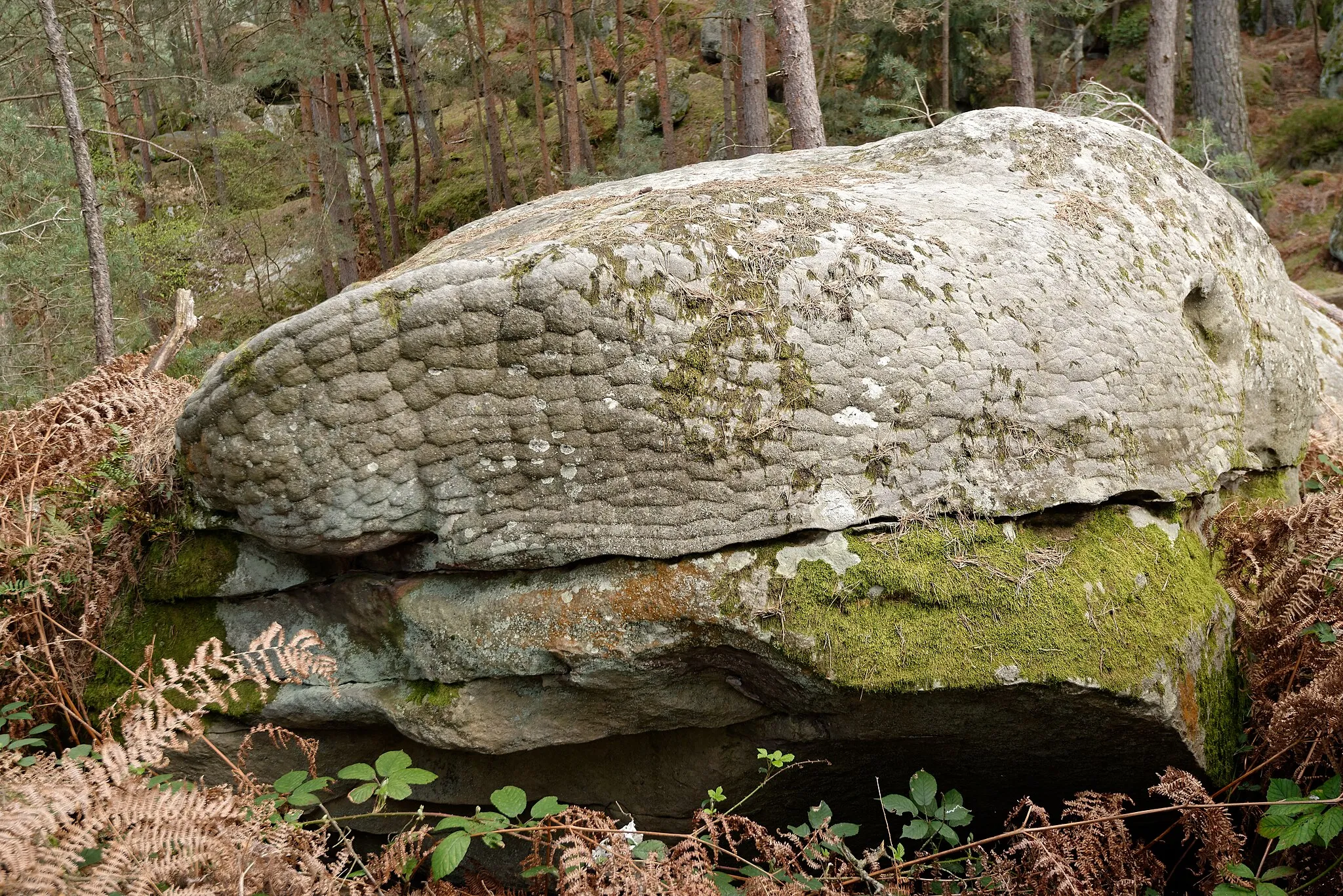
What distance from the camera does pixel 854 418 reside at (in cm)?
348

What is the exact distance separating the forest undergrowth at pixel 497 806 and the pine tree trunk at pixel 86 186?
324 cm

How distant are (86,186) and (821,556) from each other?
7290 mm

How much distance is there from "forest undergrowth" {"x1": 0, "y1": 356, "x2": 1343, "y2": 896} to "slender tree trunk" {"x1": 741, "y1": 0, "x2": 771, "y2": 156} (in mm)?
7869

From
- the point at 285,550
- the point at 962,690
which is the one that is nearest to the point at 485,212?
the point at 285,550

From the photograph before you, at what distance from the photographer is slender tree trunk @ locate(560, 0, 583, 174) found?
48.2ft

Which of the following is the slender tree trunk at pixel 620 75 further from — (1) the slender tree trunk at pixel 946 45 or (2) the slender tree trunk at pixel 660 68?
(1) the slender tree trunk at pixel 946 45

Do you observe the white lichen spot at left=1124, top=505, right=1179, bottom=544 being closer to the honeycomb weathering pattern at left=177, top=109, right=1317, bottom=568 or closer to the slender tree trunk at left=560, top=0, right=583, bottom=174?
the honeycomb weathering pattern at left=177, top=109, right=1317, bottom=568

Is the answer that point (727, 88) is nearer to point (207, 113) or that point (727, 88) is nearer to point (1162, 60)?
point (1162, 60)

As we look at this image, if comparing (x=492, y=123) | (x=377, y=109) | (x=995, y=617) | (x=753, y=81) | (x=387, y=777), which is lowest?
(x=387, y=777)

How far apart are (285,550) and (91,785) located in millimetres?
1285

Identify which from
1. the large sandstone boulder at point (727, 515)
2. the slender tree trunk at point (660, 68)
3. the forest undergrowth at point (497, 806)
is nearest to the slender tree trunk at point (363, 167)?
the slender tree trunk at point (660, 68)

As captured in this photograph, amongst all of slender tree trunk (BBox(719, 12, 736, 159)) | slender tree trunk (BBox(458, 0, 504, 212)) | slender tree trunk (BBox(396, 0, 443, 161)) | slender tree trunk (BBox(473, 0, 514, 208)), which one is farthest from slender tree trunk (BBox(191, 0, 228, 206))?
slender tree trunk (BBox(719, 12, 736, 159))

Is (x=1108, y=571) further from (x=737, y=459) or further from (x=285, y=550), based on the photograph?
(x=285, y=550)

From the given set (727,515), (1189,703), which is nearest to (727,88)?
(727,515)
